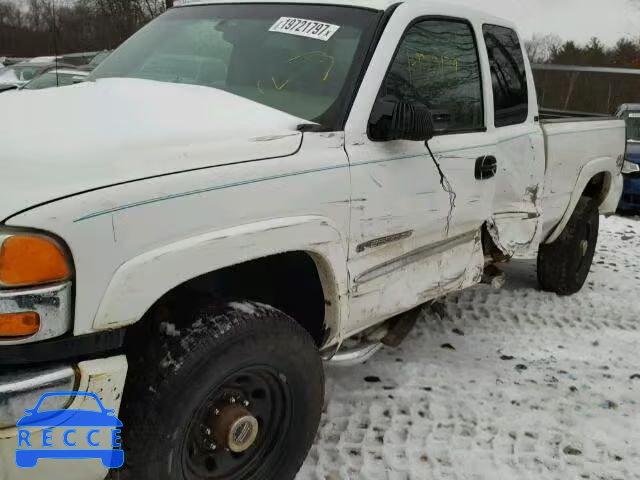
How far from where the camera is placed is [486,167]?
3.39m

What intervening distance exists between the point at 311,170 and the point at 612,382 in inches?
95.7

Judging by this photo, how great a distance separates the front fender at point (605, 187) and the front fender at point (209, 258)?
2.70 m

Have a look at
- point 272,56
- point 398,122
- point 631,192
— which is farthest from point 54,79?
point 631,192

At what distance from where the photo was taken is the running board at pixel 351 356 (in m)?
2.99

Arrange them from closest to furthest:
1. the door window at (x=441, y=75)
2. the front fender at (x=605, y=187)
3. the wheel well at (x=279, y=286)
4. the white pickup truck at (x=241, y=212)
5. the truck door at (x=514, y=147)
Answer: the white pickup truck at (x=241, y=212), the wheel well at (x=279, y=286), the door window at (x=441, y=75), the truck door at (x=514, y=147), the front fender at (x=605, y=187)

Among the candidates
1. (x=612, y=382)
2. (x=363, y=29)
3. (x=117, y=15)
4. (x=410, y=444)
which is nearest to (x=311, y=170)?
(x=363, y=29)

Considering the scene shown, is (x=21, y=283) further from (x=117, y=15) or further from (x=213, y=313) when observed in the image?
(x=117, y=15)

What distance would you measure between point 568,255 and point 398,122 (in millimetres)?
3011

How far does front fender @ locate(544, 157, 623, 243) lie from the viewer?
4.71 metres

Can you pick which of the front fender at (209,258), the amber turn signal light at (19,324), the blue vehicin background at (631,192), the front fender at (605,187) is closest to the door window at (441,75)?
the front fender at (209,258)

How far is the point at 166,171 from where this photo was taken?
2.04m

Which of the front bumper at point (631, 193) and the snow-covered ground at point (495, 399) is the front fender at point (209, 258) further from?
the front bumper at point (631, 193)

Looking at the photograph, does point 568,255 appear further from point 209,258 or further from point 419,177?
point 209,258

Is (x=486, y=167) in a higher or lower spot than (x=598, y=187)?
higher
